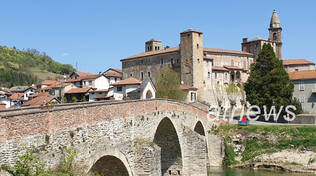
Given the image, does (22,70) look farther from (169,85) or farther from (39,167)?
(39,167)

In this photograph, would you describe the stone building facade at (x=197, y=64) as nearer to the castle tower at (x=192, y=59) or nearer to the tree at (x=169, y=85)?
the castle tower at (x=192, y=59)

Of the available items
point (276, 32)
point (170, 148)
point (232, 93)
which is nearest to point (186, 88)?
point (232, 93)

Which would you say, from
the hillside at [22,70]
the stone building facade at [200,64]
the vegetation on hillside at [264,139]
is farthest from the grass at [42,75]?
the vegetation on hillside at [264,139]

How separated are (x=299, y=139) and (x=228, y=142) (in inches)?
324

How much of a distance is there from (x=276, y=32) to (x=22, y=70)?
11912 cm

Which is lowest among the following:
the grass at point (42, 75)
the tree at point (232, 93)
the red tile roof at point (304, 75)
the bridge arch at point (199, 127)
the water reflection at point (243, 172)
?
the water reflection at point (243, 172)

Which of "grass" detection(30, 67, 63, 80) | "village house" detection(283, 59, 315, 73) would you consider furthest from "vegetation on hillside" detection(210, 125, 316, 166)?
"grass" detection(30, 67, 63, 80)

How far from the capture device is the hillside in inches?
5655

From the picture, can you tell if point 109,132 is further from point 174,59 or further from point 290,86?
point 174,59

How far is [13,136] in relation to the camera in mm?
11078

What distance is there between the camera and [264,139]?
1678 inches

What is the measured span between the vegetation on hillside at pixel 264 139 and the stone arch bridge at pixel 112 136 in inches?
401

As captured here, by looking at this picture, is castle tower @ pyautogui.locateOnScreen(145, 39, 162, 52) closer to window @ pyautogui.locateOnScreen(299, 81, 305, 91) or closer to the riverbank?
window @ pyautogui.locateOnScreen(299, 81, 305, 91)

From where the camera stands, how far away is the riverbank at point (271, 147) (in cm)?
3850
